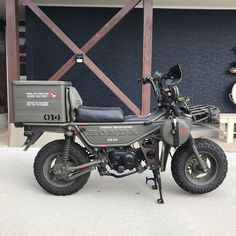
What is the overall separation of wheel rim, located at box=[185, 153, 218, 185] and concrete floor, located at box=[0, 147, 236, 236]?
155mm

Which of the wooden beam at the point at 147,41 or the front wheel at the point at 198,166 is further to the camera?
the wooden beam at the point at 147,41

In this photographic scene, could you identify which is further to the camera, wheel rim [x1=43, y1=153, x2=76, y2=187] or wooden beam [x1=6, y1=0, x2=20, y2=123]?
wooden beam [x1=6, y1=0, x2=20, y2=123]

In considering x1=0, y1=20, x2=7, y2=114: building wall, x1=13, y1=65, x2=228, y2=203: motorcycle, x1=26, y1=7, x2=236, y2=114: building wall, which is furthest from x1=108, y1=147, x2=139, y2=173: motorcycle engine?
x1=0, y1=20, x2=7, y2=114: building wall

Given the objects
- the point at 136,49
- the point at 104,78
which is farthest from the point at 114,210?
the point at 136,49

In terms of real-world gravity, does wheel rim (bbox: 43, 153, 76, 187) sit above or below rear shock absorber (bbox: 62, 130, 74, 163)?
below

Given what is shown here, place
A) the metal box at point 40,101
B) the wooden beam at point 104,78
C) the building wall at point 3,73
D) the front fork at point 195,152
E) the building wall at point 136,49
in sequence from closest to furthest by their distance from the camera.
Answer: the metal box at point 40,101 → the front fork at point 195,152 → the wooden beam at point 104,78 → the building wall at point 136,49 → the building wall at point 3,73

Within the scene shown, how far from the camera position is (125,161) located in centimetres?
296

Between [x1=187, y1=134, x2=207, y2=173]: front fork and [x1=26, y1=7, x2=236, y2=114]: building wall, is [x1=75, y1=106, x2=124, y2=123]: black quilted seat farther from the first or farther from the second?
[x1=26, y1=7, x2=236, y2=114]: building wall

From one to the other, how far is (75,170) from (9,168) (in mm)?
1373

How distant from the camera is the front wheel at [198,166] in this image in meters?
3.04

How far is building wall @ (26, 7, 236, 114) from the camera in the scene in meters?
6.42

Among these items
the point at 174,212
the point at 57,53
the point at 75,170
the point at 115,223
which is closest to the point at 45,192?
the point at 75,170

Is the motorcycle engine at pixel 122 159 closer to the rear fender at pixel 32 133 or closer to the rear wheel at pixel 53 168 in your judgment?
the rear wheel at pixel 53 168

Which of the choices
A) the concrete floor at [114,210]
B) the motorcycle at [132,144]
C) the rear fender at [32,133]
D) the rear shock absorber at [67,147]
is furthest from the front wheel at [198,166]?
the rear fender at [32,133]
